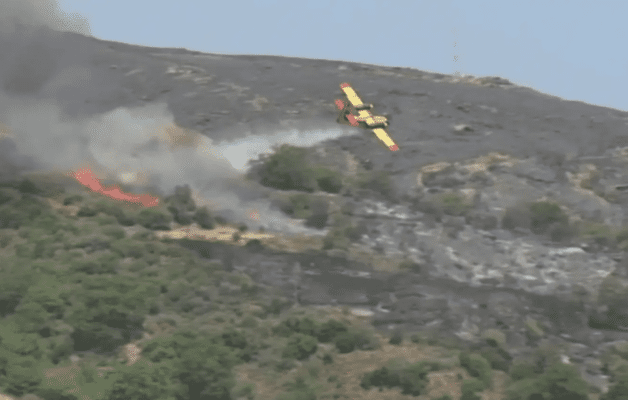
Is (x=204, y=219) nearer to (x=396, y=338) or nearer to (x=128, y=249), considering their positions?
(x=128, y=249)

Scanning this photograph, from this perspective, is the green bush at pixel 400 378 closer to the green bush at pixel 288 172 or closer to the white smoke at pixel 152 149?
the white smoke at pixel 152 149

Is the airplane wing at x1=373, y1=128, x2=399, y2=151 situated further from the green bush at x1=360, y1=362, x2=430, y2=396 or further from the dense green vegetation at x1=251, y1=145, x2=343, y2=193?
the green bush at x1=360, y1=362, x2=430, y2=396

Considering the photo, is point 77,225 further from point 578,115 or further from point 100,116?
point 578,115

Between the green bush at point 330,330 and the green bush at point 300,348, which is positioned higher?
the green bush at point 330,330

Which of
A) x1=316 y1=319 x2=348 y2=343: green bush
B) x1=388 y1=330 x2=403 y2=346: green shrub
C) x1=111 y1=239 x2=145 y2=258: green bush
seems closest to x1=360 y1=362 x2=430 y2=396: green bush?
x1=388 y1=330 x2=403 y2=346: green shrub

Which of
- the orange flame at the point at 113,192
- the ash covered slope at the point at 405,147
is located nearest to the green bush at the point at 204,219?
the ash covered slope at the point at 405,147

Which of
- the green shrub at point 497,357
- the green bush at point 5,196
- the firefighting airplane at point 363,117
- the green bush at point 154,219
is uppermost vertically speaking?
the firefighting airplane at point 363,117

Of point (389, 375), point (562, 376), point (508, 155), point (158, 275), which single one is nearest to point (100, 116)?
point (158, 275)

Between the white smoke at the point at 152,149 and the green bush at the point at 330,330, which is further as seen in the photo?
the white smoke at the point at 152,149
